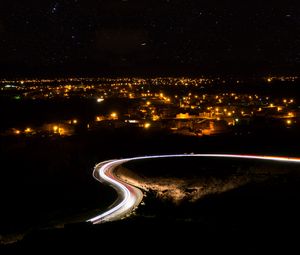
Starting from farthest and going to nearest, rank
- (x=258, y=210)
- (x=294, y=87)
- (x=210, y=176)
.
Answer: (x=294, y=87) < (x=210, y=176) < (x=258, y=210)

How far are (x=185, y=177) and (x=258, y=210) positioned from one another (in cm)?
1131

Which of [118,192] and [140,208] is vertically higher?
[118,192]

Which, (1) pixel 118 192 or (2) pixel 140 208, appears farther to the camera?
(1) pixel 118 192

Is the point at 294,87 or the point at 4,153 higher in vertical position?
the point at 294,87

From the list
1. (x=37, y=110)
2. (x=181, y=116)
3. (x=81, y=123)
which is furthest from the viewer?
(x=37, y=110)

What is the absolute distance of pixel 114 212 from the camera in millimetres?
18984

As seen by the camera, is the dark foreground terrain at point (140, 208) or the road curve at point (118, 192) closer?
the dark foreground terrain at point (140, 208)

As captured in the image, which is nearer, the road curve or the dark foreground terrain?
the dark foreground terrain

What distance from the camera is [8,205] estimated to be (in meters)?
22.3

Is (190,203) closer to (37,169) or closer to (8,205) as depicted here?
(8,205)

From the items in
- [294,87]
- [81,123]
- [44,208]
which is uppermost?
[294,87]

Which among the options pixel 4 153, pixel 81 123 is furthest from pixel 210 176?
pixel 81 123

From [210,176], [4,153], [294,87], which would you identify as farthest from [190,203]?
[294,87]

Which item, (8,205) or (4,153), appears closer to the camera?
(8,205)
